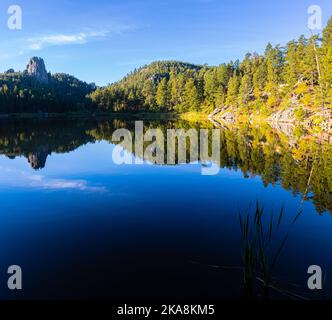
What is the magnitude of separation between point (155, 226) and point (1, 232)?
5.76 metres

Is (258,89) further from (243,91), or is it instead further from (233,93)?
(233,93)

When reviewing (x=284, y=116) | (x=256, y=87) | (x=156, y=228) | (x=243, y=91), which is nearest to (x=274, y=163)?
(x=156, y=228)

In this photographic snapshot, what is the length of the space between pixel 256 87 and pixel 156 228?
94.3m

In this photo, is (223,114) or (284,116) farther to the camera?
(223,114)

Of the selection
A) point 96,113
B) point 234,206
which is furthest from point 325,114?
point 96,113

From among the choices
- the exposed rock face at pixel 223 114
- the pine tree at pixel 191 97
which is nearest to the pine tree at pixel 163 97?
the pine tree at pixel 191 97

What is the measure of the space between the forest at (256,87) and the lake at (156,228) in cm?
4357

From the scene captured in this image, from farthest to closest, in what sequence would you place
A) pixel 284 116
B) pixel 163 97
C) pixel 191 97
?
1. pixel 163 97
2. pixel 191 97
3. pixel 284 116

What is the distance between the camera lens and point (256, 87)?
319ft

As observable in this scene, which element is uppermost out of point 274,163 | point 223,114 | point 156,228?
point 223,114

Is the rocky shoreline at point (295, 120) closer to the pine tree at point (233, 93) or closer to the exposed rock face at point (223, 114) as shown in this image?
the exposed rock face at point (223, 114)

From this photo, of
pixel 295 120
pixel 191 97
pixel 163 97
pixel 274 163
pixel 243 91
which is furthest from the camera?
pixel 163 97

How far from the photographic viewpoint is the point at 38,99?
404 ft

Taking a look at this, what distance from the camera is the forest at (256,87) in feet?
221
